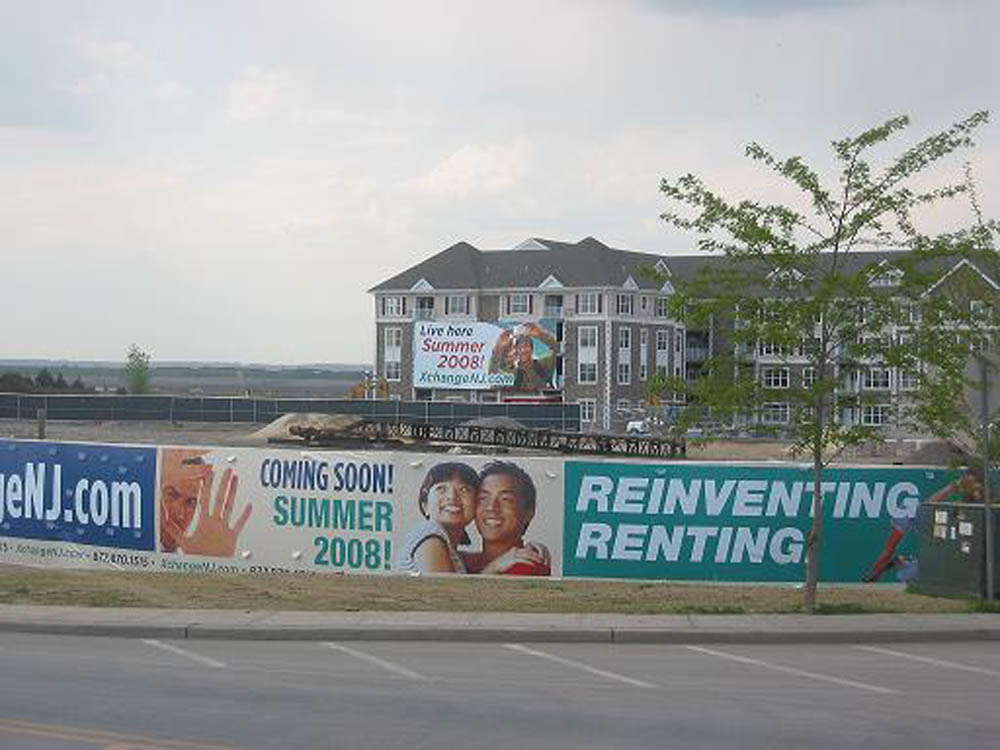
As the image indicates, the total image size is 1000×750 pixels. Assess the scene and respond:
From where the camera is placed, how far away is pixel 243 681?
13.3 m

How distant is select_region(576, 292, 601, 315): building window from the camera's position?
10831 centimetres

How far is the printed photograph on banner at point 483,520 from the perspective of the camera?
2236 centimetres

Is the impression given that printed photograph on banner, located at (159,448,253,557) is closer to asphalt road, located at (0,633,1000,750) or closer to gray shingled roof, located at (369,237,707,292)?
asphalt road, located at (0,633,1000,750)

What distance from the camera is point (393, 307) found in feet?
374

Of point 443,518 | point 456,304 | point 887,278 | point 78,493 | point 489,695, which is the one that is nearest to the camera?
point 489,695

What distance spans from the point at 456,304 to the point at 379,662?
97364mm

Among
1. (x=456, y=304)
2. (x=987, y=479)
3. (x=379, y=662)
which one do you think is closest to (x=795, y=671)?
(x=379, y=662)

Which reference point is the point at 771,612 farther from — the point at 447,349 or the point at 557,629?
the point at 447,349

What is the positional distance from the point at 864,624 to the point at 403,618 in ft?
17.0

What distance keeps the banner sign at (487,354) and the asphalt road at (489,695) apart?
88319 mm

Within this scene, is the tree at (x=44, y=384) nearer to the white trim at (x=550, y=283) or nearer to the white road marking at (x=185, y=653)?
the white trim at (x=550, y=283)

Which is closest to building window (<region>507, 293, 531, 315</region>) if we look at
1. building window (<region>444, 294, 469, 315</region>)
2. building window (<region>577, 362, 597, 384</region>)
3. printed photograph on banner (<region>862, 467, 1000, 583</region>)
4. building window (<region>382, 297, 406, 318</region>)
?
building window (<region>444, 294, 469, 315</region>)

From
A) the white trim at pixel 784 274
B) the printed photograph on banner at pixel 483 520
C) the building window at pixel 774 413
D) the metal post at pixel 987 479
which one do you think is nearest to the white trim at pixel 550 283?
the printed photograph on banner at pixel 483 520

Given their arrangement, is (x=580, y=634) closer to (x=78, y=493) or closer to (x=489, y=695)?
(x=489, y=695)
